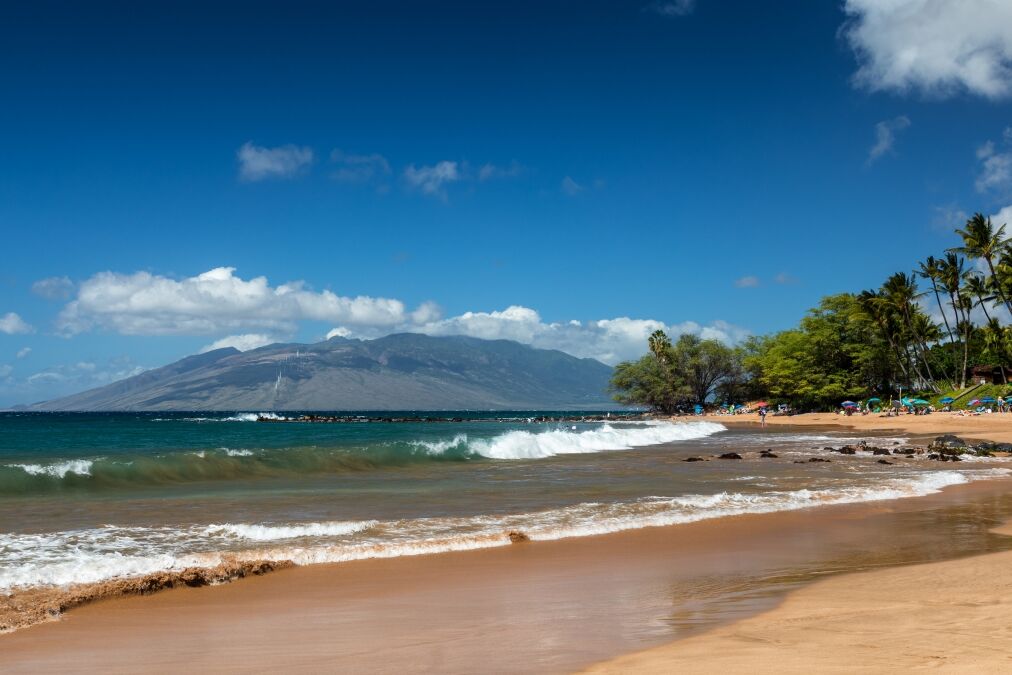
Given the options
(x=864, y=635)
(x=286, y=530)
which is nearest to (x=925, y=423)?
(x=286, y=530)

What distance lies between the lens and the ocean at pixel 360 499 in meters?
10.6

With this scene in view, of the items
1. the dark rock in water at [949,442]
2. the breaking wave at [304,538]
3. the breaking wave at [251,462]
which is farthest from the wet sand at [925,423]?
the breaking wave at [304,538]

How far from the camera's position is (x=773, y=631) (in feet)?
20.1

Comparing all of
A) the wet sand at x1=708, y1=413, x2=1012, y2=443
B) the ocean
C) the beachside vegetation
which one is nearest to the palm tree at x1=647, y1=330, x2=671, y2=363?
the beachside vegetation

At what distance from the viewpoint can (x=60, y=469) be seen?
23.3 meters

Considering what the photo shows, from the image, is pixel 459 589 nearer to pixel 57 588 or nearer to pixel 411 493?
pixel 57 588

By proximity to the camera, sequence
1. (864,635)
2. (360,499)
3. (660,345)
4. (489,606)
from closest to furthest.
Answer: (864,635)
(489,606)
(360,499)
(660,345)

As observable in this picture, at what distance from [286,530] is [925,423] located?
54746 millimetres

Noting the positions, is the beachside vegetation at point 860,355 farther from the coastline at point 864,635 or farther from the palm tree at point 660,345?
the coastline at point 864,635

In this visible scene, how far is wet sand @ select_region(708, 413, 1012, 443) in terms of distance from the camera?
1682 inches

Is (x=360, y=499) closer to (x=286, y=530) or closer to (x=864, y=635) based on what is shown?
(x=286, y=530)

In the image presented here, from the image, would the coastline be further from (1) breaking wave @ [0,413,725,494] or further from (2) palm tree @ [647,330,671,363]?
(2) palm tree @ [647,330,671,363]

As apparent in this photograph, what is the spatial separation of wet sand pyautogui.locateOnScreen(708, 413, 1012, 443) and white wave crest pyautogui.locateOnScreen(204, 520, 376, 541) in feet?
121

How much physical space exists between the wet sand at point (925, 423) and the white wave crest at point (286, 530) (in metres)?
36.8
